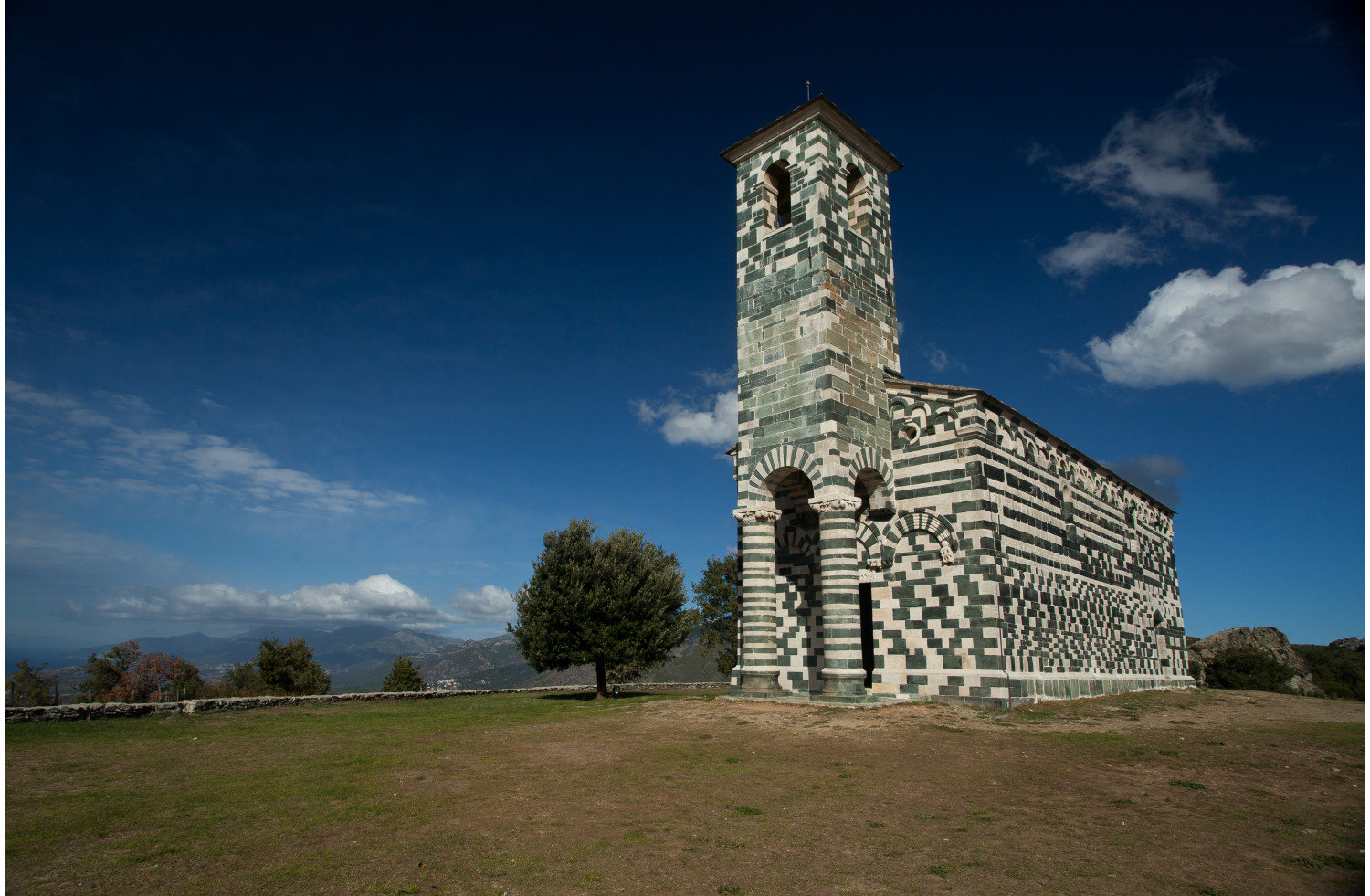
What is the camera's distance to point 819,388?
18828 millimetres

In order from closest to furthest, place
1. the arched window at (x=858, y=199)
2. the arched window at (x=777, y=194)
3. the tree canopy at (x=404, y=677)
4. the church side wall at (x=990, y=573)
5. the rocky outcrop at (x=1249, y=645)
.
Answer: the church side wall at (x=990, y=573)
the arched window at (x=777, y=194)
the arched window at (x=858, y=199)
the tree canopy at (x=404, y=677)
the rocky outcrop at (x=1249, y=645)

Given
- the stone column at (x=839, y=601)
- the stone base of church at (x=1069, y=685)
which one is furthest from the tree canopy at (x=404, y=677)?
the stone base of church at (x=1069, y=685)

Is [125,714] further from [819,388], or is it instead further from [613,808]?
[819,388]

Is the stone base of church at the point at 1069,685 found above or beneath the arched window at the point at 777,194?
beneath

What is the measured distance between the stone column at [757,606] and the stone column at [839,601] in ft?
5.25

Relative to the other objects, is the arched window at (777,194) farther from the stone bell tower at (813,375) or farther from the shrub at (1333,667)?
the shrub at (1333,667)

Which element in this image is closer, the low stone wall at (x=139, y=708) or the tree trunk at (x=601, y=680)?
the low stone wall at (x=139, y=708)

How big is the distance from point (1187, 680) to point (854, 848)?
30.8m

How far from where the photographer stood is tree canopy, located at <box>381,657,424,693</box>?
118ft

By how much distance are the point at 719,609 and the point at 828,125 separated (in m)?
30.6

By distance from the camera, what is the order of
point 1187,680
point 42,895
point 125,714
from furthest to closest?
point 1187,680 < point 125,714 < point 42,895

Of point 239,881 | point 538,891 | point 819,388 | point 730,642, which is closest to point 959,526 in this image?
point 819,388

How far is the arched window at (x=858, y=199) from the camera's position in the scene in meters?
22.4

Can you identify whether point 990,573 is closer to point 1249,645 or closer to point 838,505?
point 838,505
